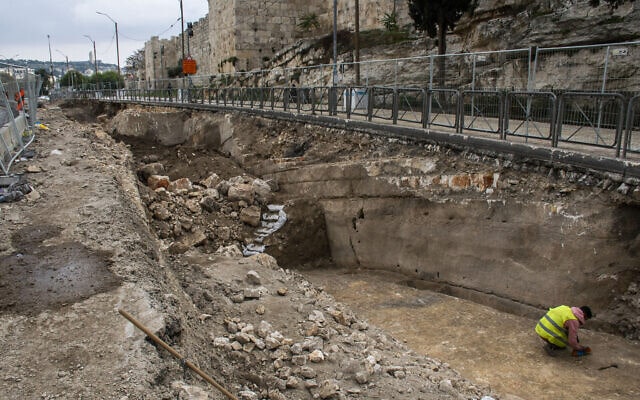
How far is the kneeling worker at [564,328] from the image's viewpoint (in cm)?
686

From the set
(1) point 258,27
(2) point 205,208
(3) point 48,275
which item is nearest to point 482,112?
(2) point 205,208

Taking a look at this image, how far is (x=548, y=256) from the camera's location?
8.30m

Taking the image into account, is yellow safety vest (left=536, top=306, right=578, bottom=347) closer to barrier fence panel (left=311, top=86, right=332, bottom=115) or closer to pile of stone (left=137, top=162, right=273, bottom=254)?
pile of stone (left=137, top=162, right=273, bottom=254)

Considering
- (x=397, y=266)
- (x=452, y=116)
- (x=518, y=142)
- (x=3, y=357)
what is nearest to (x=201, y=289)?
(x=3, y=357)

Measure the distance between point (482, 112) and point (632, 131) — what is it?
313 cm

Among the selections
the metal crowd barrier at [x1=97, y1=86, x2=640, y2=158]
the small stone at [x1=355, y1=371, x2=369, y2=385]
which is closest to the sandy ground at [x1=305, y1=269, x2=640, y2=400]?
the small stone at [x1=355, y1=371, x2=369, y2=385]

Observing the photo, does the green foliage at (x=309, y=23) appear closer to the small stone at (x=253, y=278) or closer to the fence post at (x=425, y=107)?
the fence post at (x=425, y=107)

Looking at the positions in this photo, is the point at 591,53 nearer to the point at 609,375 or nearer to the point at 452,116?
the point at 452,116

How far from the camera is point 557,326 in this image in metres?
6.95

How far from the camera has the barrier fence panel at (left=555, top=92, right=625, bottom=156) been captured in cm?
849

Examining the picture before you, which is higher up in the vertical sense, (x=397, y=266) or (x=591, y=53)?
(x=591, y=53)

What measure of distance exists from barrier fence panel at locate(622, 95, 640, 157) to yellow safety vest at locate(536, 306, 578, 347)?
8.70 ft

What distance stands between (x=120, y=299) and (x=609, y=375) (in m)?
5.97

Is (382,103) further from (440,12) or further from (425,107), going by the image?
(440,12)
